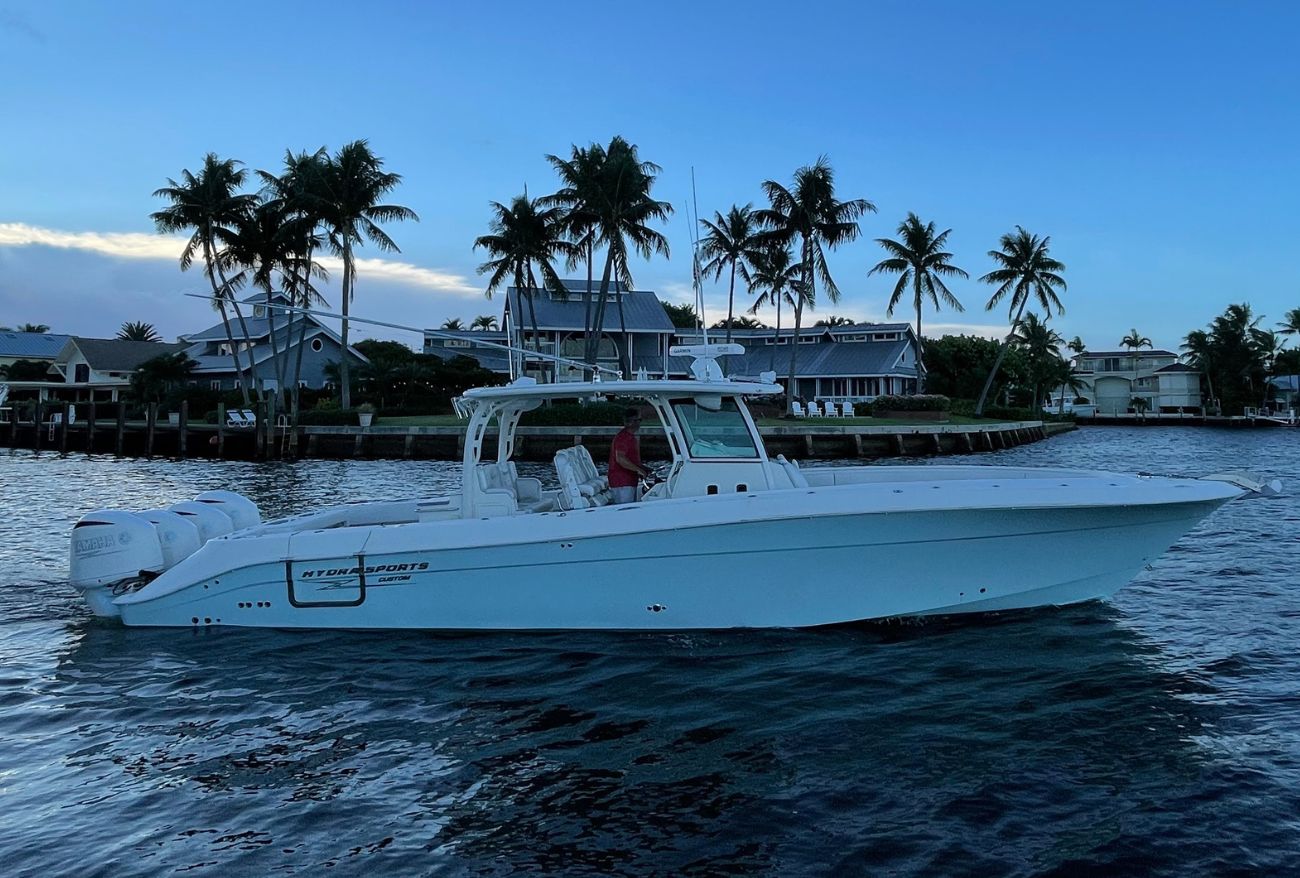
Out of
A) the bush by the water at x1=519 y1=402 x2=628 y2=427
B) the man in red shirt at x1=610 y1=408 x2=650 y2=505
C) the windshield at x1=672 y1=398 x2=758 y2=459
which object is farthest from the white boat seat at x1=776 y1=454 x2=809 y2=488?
the bush by the water at x1=519 y1=402 x2=628 y2=427

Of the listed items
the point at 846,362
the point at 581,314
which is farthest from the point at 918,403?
the point at 581,314

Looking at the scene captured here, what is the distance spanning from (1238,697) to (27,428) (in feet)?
180

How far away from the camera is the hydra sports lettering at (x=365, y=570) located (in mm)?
8359

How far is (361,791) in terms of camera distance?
19.1ft

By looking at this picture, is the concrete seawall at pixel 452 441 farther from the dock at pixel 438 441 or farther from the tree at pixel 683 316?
the tree at pixel 683 316

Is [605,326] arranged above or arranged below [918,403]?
above

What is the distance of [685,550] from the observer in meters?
7.94

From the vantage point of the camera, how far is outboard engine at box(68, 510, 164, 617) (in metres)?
8.86

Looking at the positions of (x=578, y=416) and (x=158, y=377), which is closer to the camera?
(x=578, y=416)

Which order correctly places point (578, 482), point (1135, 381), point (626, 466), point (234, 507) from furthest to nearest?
point (1135, 381)
point (234, 507)
point (578, 482)
point (626, 466)

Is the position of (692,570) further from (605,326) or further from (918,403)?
(605,326)

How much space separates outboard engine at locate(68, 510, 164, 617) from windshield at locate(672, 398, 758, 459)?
491 cm

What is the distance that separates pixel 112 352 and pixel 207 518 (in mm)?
71259

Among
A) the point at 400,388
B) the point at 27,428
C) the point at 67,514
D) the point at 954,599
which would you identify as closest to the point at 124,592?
the point at 954,599
